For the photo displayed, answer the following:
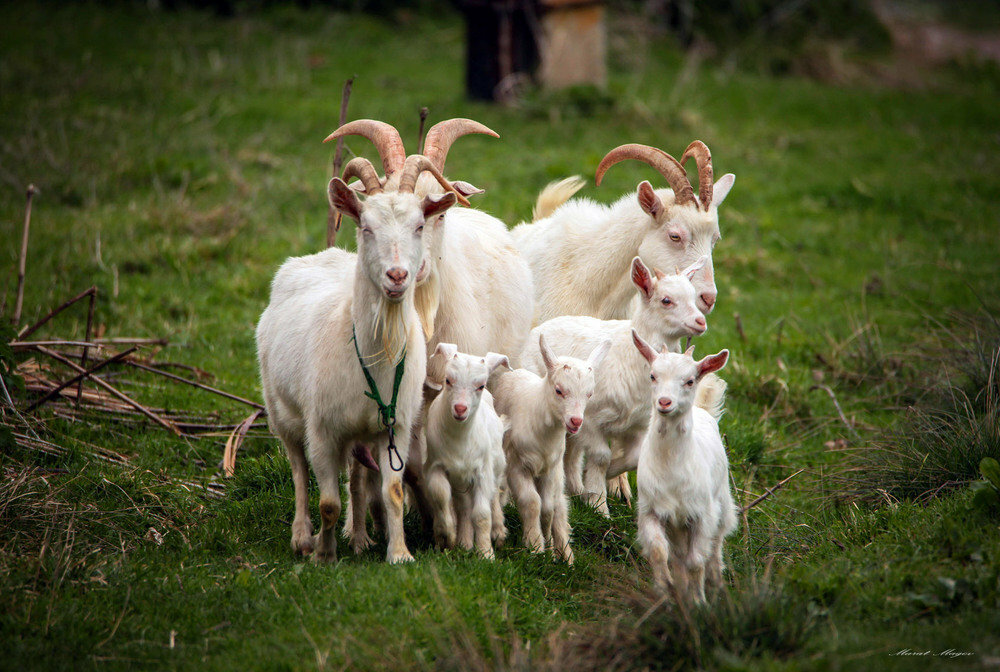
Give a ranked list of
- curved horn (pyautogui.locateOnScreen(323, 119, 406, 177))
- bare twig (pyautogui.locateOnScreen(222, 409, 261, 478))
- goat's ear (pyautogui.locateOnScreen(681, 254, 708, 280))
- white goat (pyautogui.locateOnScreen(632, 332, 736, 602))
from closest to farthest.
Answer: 1. white goat (pyautogui.locateOnScreen(632, 332, 736, 602))
2. curved horn (pyautogui.locateOnScreen(323, 119, 406, 177))
3. goat's ear (pyautogui.locateOnScreen(681, 254, 708, 280))
4. bare twig (pyautogui.locateOnScreen(222, 409, 261, 478))

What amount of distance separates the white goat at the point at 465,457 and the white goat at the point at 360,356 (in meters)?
0.19

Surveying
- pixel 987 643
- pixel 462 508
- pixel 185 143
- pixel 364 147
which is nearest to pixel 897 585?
pixel 987 643

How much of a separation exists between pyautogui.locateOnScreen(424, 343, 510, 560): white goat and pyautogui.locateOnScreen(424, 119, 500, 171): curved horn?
1093 mm

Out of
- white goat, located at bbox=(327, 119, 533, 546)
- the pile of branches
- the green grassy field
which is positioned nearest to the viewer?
the green grassy field

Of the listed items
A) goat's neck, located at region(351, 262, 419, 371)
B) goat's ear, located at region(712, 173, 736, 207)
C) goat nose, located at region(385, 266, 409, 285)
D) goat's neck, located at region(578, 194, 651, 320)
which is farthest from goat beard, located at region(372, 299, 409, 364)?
goat's ear, located at region(712, 173, 736, 207)

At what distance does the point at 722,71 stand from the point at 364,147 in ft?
30.0

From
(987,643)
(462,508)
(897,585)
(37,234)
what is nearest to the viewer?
(987,643)

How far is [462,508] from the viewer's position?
5617 mm

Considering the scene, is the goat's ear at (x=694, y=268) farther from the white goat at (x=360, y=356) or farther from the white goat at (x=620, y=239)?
the white goat at (x=360, y=356)

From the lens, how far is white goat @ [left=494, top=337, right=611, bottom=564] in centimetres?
543

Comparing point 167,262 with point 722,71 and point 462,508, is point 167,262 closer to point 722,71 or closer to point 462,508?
point 462,508

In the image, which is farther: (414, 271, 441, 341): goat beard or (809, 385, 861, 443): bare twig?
(809, 385, 861, 443): bare twig

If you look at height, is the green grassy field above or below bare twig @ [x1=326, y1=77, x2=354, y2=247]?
below

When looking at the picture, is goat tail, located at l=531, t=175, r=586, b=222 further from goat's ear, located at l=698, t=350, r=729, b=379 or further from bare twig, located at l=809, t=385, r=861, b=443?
goat's ear, located at l=698, t=350, r=729, b=379
